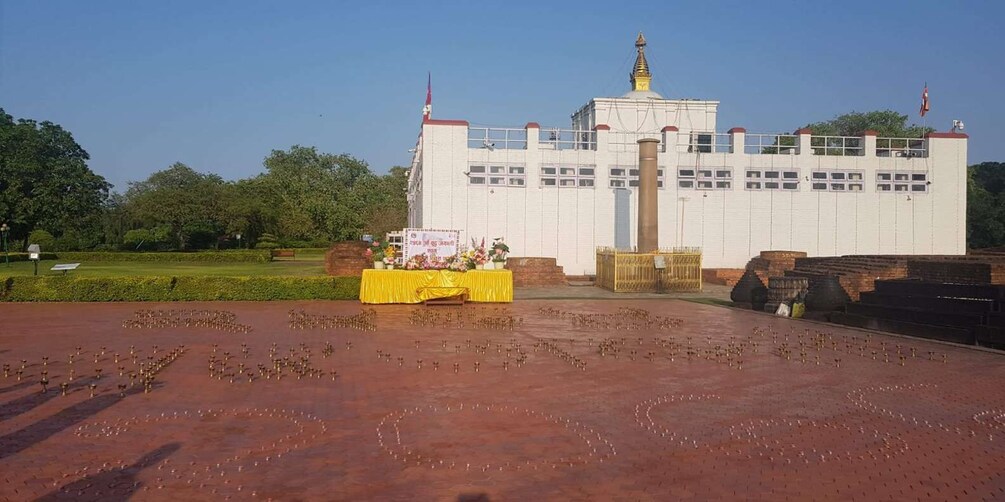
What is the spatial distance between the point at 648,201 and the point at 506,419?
936 inches

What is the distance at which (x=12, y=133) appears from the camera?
52.9 metres

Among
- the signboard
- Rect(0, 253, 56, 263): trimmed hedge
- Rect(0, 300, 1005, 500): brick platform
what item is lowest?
Rect(0, 300, 1005, 500): brick platform

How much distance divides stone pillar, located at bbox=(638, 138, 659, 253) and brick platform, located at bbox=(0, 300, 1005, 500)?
1550cm

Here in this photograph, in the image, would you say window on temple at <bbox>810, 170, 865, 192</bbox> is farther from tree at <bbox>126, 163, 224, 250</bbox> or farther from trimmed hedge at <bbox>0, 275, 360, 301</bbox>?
tree at <bbox>126, 163, 224, 250</bbox>

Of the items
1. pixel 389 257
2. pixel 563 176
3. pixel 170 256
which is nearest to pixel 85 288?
pixel 389 257

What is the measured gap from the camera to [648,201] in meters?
30.7

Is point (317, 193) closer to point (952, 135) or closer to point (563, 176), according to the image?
point (563, 176)

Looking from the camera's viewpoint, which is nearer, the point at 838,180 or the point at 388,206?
the point at 838,180

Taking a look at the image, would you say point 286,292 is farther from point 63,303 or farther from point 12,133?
point 12,133

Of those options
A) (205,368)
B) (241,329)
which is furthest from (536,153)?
(205,368)

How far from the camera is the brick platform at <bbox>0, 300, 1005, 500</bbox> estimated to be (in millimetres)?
5863

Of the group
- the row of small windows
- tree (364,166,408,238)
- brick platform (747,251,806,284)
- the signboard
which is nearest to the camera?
the signboard

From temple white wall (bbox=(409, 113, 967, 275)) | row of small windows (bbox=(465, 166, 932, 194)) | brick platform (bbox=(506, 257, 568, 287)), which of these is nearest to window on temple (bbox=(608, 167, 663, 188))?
row of small windows (bbox=(465, 166, 932, 194))

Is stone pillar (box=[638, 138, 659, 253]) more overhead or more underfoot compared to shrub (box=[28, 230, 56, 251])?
more overhead
